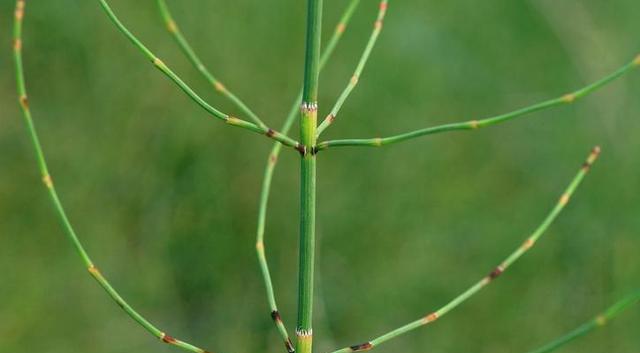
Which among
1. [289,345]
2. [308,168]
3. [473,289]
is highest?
[308,168]

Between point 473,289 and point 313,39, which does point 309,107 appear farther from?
point 473,289

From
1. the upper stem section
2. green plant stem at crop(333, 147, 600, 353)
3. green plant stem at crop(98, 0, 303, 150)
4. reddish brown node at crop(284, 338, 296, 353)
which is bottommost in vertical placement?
reddish brown node at crop(284, 338, 296, 353)

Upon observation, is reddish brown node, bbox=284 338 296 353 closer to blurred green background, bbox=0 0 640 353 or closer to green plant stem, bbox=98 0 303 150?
green plant stem, bbox=98 0 303 150

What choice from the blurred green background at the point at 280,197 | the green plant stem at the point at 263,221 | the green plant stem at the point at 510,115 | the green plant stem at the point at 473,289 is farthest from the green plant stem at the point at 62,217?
the blurred green background at the point at 280,197

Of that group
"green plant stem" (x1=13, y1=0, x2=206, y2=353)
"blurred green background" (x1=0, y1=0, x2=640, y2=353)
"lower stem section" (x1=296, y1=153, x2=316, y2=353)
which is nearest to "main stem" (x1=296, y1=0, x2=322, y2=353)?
"lower stem section" (x1=296, y1=153, x2=316, y2=353)

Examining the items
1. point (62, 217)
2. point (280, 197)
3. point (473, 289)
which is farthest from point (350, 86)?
point (280, 197)

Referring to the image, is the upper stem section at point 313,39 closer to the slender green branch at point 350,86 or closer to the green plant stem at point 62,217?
the slender green branch at point 350,86
